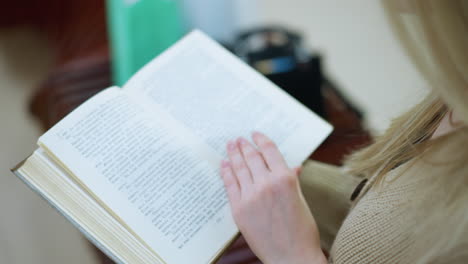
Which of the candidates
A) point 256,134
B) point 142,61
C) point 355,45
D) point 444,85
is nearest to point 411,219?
point 444,85

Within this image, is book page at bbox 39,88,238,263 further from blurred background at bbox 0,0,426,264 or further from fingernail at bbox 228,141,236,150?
blurred background at bbox 0,0,426,264

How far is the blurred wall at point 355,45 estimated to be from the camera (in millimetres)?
1672

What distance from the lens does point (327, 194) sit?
833mm

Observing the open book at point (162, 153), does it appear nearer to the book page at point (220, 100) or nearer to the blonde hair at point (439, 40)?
the book page at point (220, 100)

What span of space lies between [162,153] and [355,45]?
4.48ft

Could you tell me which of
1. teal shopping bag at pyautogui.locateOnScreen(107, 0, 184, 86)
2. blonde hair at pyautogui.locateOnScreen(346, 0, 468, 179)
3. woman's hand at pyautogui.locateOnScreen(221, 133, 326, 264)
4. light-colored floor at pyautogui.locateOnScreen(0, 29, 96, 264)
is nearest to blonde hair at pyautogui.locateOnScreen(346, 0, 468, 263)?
blonde hair at pyautogui.locateOnScreen(346, 0, 468, 179)

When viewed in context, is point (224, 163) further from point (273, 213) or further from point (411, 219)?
point (411, 219)

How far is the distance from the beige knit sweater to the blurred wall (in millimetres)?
910

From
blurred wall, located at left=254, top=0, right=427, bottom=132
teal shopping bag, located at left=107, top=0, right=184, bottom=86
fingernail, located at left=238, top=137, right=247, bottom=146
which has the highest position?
teal shopping bag, located at left=107, top=0, right=184, bottom=86

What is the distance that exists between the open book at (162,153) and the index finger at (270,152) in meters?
0.03

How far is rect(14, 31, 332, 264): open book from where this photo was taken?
0.61 m

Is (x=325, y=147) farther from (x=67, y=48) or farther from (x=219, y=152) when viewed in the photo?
(x=67, y=48)

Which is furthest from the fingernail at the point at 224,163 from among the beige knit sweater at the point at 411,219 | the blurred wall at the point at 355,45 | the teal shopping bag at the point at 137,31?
the blurred wall at the point at 355,45

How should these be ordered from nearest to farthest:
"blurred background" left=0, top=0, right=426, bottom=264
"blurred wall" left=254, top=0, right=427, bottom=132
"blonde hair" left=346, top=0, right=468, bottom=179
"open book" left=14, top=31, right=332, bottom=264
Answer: "blonde hair" left=346, top=0, right=468, bottom=179 → "open book" left=14, top=31, right=332, bottom=264 → "blurred background" left=0, top=0, right=426, bottom=264 → "blurred wall" left=254, top=0, right=427, bottom=132
